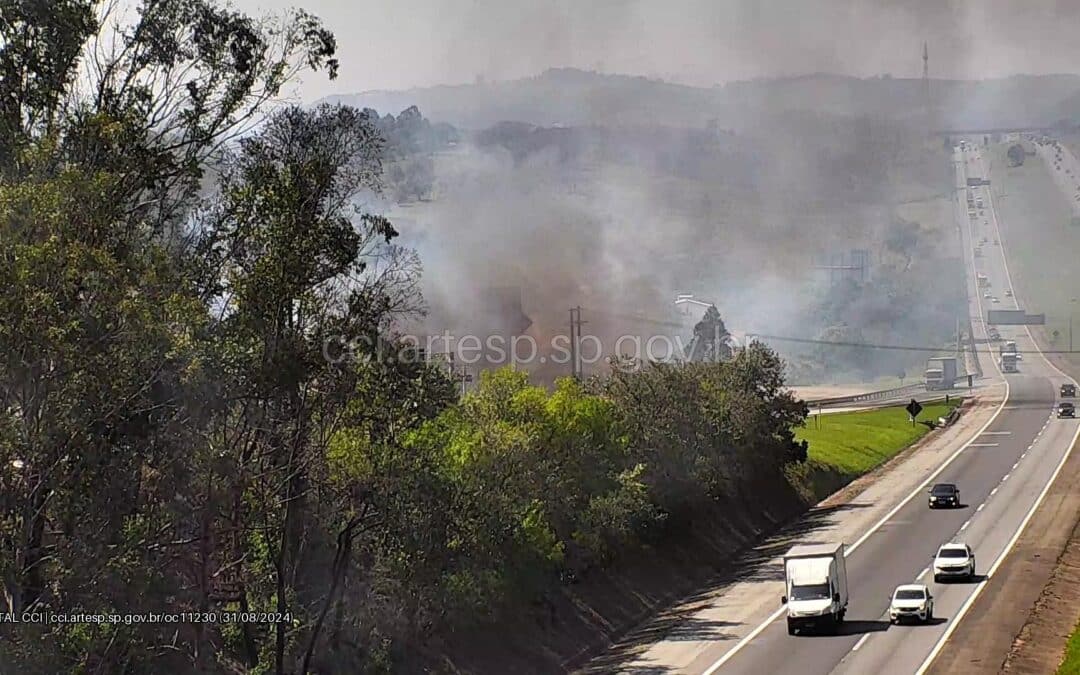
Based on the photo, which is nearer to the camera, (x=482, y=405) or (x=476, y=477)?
(x=476, y=477)

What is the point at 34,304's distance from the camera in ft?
84.1

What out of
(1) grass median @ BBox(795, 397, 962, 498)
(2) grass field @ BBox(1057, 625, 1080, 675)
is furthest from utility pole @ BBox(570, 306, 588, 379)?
(2) grass field @ BBox(1057, 625, 1080, 675)

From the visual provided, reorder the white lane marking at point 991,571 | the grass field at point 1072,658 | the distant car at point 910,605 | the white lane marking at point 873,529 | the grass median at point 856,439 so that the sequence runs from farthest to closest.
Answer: the grass median at point 856,439
the distant car at point 910,605
the white lane marking at point 873,529
the white lane marking at point 991,571
the grass field at point 1072,658

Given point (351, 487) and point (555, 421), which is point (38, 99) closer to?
point (351, 487)

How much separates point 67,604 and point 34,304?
5805 mm

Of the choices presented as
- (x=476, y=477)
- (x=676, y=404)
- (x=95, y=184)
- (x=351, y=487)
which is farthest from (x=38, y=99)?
(x=676, y=404)

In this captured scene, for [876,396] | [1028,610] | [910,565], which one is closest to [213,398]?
[1028,610]

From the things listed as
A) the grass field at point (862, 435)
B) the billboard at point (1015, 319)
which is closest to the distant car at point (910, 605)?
the grass field at point (862, 435)

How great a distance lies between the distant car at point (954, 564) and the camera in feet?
177

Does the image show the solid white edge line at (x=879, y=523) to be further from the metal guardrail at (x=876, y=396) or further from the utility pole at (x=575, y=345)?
the utility pole at (x=575, y=345)

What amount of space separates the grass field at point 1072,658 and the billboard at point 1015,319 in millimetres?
139771

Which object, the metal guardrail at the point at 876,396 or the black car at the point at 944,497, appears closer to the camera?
the black car at the point at 944,497

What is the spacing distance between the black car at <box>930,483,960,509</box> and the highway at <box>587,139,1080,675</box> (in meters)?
0.80

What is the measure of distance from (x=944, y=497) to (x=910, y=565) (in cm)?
1774
